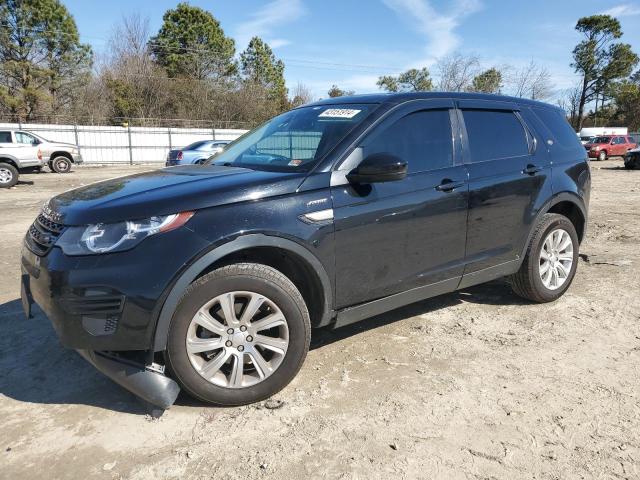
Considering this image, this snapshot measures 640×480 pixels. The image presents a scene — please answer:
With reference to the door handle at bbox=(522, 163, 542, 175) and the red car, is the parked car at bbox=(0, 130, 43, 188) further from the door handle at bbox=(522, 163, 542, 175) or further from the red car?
the red car

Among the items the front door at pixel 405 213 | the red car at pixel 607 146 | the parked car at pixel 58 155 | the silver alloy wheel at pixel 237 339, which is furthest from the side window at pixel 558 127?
the red car at pixel 607 146

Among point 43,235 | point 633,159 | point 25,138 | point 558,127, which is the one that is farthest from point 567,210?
point 633,159

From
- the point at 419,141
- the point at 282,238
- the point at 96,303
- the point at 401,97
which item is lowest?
the point at 96,303

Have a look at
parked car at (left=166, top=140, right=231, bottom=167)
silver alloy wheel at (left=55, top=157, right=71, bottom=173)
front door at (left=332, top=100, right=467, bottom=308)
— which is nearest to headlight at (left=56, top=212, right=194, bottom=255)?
front door at (left=332, top=100, right=467, bottom=308)

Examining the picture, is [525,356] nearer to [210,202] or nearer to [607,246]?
[210,202]

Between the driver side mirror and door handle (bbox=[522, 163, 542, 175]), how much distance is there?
151 cm

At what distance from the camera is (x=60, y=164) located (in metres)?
20.8

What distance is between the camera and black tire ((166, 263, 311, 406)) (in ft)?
8.55

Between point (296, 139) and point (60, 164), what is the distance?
20.5 meters

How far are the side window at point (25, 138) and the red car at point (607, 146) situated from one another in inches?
1160

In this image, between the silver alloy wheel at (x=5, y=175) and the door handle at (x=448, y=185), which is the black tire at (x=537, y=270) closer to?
the door handle at (x=448, y=185)

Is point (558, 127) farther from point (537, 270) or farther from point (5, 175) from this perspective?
point (5, 175)

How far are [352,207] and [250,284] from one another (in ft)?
2.64

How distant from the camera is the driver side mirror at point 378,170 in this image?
9.71ft
